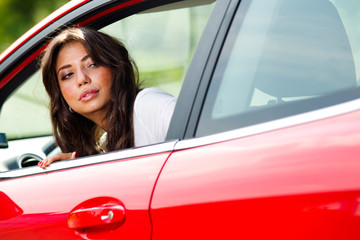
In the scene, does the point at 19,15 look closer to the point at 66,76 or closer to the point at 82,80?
the point at 66,76

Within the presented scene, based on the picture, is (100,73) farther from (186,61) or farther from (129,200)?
(186,61)

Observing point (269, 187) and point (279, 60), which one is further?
point (279, 60)

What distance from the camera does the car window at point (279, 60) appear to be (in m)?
1.49

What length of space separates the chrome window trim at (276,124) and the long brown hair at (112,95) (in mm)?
678

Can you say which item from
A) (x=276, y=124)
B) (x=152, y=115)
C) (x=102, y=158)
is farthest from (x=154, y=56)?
(x=276, y=124)

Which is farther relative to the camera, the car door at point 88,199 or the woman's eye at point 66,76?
the woman's eye at point 66,76

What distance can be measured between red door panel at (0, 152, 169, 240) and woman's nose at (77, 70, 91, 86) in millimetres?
484

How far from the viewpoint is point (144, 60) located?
8180 millimetres

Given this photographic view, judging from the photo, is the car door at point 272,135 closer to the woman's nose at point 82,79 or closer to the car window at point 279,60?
the car window at point 279,60

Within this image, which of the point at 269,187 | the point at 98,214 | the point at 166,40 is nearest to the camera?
the point at 269,187

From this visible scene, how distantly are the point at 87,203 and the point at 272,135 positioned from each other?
62 centimetres

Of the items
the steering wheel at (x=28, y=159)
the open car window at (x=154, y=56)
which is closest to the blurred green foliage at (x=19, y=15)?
the open car window at (x=154, y=56)

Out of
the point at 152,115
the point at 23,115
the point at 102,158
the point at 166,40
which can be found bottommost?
the point at 102,158

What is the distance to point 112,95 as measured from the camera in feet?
7.92
